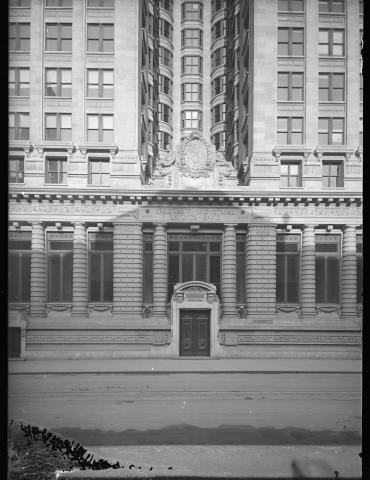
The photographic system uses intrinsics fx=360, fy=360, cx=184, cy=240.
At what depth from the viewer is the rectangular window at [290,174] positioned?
9.05 metres

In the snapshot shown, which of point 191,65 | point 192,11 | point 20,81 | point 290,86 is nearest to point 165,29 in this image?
point 192,11

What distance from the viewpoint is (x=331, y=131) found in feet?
28.8

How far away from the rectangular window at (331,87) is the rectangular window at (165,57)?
3686 mm

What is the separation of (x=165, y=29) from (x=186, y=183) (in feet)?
12.0

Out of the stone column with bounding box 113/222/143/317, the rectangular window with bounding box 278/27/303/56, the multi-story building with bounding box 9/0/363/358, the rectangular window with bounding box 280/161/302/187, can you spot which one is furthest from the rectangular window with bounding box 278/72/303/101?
the stone column with bounding box 113/222/143/317

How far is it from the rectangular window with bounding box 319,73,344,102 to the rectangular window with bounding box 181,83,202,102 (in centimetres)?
298

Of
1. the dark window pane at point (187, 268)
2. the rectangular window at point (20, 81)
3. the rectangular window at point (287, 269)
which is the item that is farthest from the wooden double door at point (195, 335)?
the rectangular window at point (20, 81)

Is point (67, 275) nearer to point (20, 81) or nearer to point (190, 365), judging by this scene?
point (190, 365)

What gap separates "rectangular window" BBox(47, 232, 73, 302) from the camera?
8.80m

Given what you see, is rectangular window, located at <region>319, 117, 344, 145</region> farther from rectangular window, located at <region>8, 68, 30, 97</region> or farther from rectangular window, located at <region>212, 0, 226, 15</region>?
rectangular window, located at <region>8, 68, 30, 97</region>

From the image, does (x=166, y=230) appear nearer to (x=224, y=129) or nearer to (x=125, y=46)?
(x=224, y=129)

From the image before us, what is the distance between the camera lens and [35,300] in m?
8.66

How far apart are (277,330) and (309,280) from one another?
148 centimetres

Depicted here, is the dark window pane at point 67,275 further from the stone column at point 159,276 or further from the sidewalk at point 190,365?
the stone column at point 159,276
